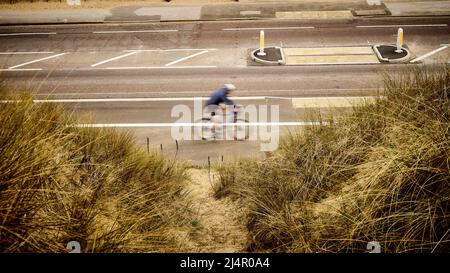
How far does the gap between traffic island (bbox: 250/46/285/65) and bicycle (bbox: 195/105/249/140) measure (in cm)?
501

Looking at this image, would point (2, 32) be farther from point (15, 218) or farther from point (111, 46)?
point (15, 218)

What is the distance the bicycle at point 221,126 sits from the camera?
14023mm

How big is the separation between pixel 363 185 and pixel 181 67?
44.4 feet

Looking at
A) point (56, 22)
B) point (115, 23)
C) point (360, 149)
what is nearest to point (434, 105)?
point (360, 149)

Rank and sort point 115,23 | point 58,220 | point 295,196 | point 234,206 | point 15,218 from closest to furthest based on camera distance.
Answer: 1. point 15,218
2. point 58,220
3. point 295,196
4. point 234,206
5. point 115,23

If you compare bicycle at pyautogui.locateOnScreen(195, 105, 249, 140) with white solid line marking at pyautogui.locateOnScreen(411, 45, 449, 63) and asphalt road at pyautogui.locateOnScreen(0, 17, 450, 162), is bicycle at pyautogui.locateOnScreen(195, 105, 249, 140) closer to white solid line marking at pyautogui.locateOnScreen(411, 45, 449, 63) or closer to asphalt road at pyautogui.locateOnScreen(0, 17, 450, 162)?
asphalt road at pyautogui.locateOnScreen(0, 17, 450, 162)

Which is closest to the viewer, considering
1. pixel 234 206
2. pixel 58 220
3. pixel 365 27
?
pixel 58 220

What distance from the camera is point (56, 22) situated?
77.5ft

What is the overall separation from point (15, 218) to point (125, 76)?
1406cm

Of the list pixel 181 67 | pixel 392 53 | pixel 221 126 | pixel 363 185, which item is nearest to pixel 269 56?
pixel 181 67

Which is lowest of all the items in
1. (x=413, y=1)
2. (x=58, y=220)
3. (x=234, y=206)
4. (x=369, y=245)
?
(x=234, y=206)

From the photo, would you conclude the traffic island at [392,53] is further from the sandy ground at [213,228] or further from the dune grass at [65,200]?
the dune grass at [65,200]

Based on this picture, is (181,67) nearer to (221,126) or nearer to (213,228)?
(221,126)

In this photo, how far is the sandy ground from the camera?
23.8 feet
